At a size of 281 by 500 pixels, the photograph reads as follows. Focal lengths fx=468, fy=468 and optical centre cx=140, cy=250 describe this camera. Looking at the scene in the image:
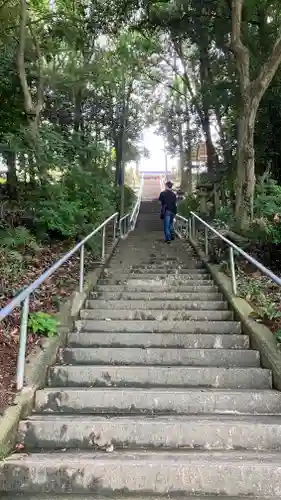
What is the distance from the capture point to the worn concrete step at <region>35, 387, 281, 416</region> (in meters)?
A: 3.58

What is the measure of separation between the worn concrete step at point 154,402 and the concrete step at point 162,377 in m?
0.28

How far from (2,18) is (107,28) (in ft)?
8.35

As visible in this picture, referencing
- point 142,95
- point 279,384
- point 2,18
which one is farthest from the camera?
point 142,95

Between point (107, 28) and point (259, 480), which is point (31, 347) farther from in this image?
point (107, 28)

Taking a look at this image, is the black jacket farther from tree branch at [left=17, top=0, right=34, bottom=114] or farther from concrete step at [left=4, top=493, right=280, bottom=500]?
concrete step at [left=4, top=493, right=280, bottom=500]

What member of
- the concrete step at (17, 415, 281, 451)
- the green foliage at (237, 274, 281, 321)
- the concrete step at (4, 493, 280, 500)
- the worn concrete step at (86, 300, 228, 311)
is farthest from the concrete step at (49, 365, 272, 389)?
the worn concrete step at (86, 300, 228, 311)

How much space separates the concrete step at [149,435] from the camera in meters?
3.17

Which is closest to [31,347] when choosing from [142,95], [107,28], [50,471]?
[50,471]

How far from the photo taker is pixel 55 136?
30.1 feet

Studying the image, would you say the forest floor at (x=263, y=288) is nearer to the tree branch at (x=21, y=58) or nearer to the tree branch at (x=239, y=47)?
the tree branch at (x=239, y=47)

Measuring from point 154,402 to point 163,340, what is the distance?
3.63 ft

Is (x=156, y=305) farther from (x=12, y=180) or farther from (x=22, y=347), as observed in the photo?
(x=12, y=180)

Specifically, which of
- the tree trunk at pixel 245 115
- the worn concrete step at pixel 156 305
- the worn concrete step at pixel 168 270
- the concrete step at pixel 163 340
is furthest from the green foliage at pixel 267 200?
the concrete step at pixel 163 340

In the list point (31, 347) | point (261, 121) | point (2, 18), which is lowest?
point (31, 347)
